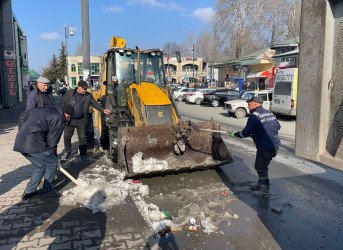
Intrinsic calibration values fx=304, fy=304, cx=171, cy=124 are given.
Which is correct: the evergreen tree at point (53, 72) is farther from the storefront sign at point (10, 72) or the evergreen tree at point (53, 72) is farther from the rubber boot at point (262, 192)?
the rubber boot at point (262, 192)

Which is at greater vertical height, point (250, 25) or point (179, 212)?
point (250, 25)

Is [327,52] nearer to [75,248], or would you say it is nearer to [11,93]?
[75,248]

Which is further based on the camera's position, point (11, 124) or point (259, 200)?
point (11, 124)

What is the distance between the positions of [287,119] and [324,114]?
15.2m

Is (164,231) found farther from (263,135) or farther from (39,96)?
(39,96)

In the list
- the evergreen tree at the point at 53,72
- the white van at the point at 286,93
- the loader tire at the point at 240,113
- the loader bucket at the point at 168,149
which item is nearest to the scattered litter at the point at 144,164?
the loader bucket at the point at 168,149

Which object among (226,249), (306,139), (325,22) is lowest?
(226,249)

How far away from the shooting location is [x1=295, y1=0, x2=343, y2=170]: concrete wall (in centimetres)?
199

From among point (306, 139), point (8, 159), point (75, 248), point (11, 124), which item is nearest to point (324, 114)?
point (306, 139)

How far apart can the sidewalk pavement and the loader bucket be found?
1.17 meters

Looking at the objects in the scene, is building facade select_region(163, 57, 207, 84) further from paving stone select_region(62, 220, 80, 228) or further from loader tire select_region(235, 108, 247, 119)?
paving stone select_region(62, 220, 80, 228)

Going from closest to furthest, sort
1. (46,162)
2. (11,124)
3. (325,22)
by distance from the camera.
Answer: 1. (325,22)
2. (46,162)
3. (11,124)

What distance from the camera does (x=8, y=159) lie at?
7.82 meters

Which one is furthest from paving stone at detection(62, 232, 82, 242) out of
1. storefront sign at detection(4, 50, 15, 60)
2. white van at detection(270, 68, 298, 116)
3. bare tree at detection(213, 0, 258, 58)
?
bare tree at detection(213, 0, 258, 58)
